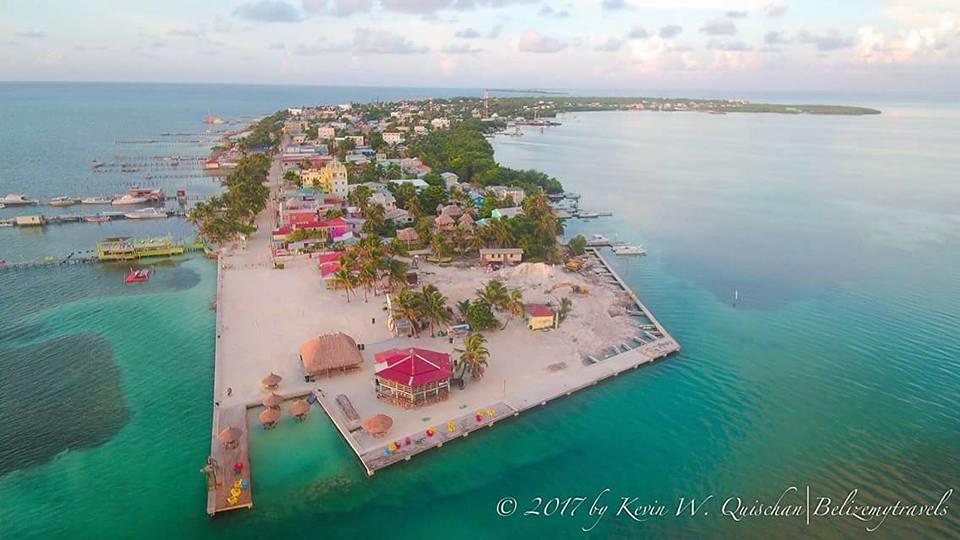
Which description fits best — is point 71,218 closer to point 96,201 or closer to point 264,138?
point 96,201

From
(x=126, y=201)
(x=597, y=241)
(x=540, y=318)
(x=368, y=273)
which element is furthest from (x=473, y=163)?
(x=540, y=318)

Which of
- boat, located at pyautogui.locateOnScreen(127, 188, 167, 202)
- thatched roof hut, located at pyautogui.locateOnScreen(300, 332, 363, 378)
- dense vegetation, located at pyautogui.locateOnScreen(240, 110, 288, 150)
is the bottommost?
thatched roof hut, located at pyautogui.locateOnScreen(300, 332, 363, 378)

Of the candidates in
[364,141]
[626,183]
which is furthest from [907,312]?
[364,141]

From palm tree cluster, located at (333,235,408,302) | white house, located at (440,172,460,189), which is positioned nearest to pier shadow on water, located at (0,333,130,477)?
palm tree cluster, located at (333,235,408,302)

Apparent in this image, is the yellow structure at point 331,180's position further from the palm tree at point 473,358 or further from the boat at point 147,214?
the palm tree at point 473,358

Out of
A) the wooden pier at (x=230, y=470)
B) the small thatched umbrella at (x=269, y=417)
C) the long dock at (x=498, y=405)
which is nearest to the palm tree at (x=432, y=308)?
the long dock at (x=498, y=405)

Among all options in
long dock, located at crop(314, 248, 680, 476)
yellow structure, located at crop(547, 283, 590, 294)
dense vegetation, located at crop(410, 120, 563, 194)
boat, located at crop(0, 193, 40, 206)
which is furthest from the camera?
dense vegetation, located at crop(410, 120, 563, 194)

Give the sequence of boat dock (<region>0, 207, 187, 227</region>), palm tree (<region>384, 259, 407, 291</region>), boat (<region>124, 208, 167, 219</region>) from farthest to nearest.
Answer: boat (<region>124, 208, 167, 219</region>) → boat dock (<region>0, 207, 187, 227</region>) → palm tree (<region>384, 259, 407, 291</region>)

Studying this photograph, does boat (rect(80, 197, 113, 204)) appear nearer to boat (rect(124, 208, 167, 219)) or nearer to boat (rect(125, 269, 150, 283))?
boat (rect(124, 208, 167, 219))
